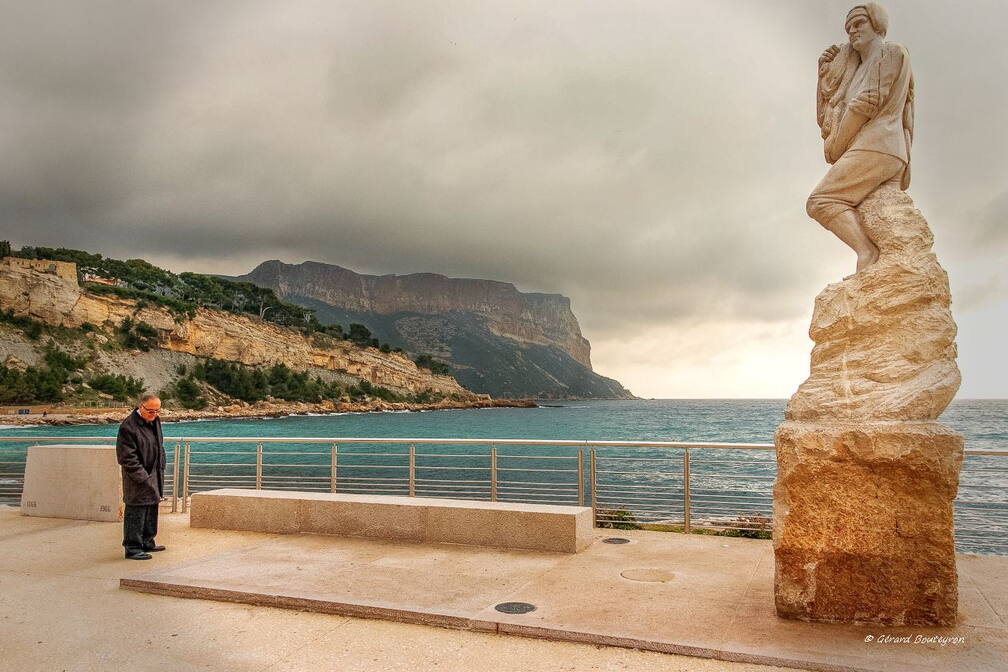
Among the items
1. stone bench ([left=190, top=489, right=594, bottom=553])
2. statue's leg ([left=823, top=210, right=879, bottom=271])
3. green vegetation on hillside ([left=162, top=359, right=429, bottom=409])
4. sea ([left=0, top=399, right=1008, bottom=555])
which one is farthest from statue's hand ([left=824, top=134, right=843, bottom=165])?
green vegetation on hillside ([left=162, top=359, right=429, bottom=409])

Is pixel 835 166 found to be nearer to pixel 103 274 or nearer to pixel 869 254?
pixel 869 254

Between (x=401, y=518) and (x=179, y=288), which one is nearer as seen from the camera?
(x=401, y=518)

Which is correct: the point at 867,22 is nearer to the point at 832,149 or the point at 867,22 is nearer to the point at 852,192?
the point at 832,149

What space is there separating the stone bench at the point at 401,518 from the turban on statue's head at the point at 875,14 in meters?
5.38

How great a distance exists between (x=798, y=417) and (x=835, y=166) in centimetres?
219

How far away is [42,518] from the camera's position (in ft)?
33.4

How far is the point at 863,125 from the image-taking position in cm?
582

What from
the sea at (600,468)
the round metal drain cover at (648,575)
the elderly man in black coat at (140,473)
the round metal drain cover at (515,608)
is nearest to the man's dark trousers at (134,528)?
the elderly man in black coat at (140,473)

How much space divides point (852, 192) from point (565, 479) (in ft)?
102

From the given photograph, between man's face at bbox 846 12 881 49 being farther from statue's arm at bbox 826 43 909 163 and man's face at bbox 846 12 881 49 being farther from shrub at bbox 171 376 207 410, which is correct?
shrub at bbox 171 376 207 410

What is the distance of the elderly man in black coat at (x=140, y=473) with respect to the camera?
24.0 ft

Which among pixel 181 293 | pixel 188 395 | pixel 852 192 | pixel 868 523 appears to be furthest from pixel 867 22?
pixel 181 293

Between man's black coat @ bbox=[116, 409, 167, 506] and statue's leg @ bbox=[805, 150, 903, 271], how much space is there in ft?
22.4

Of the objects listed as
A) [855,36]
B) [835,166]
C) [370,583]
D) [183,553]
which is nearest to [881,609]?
[835,166]
